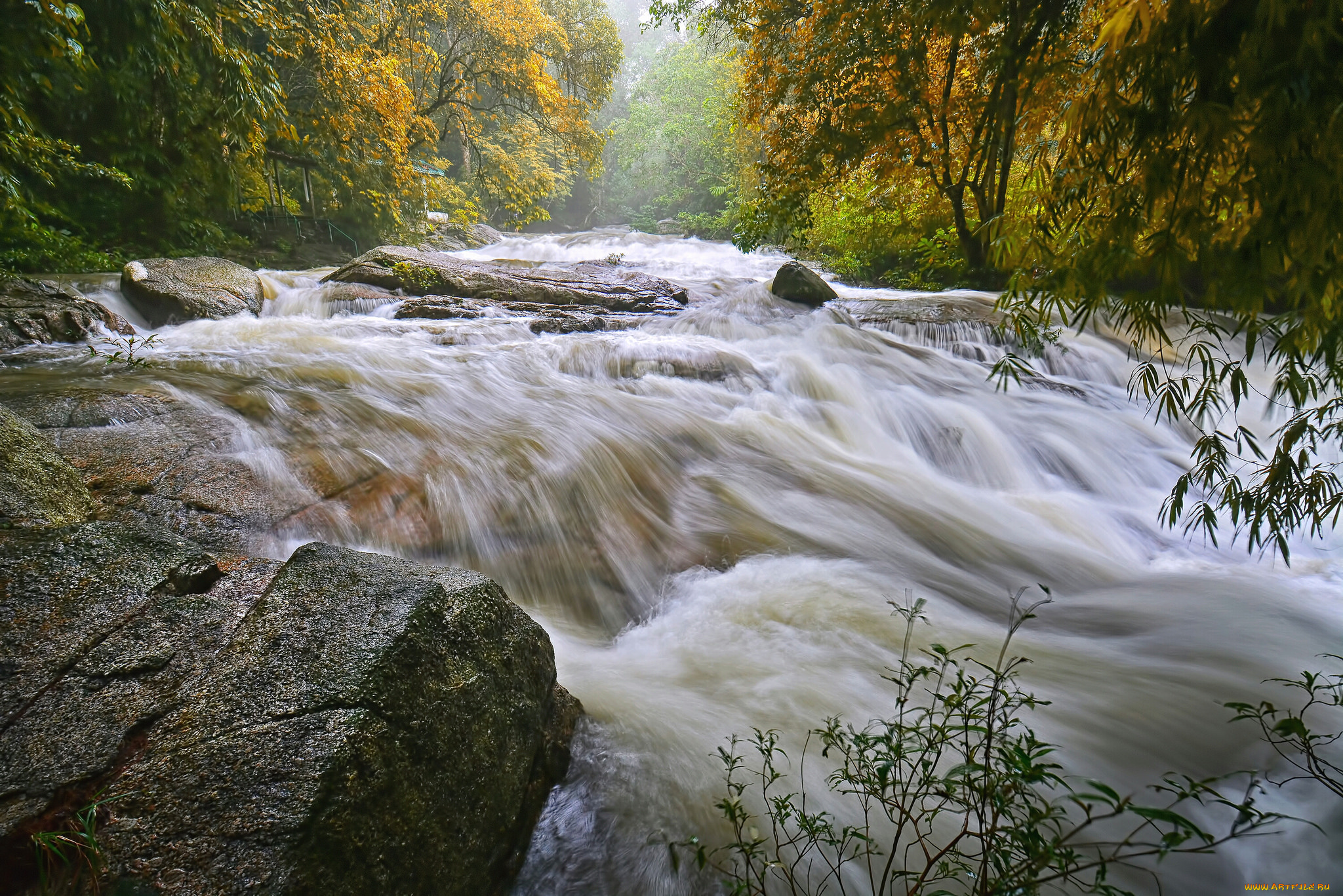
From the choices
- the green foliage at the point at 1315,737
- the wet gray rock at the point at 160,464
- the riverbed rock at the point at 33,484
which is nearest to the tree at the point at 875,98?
the green foliage at the point at 1315,737

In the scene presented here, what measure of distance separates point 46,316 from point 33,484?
15.2 ft

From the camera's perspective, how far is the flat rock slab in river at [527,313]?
786 cm

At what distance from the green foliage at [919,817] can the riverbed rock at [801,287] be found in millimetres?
7995

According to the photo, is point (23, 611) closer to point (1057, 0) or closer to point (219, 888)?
point (219, 888)

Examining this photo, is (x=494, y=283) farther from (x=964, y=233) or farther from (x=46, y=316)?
(x=964, y=233)

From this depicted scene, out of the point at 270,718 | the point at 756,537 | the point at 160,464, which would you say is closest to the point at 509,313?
the point at 160,464

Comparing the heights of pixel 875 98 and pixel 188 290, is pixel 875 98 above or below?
above

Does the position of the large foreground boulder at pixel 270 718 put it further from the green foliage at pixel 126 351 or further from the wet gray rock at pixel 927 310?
the wet gray rock at pixel 927 310

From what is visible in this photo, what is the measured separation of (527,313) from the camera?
28.1ft

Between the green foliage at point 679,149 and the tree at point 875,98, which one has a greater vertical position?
the green foliage at point 679,149

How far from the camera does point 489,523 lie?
11.2 ft

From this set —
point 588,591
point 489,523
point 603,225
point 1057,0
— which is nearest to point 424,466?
point 489,523

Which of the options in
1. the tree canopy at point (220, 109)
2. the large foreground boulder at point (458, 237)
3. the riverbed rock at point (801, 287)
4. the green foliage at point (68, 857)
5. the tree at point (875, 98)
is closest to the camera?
the green foliage at point (68, 857)

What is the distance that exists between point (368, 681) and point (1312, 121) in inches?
98.9
